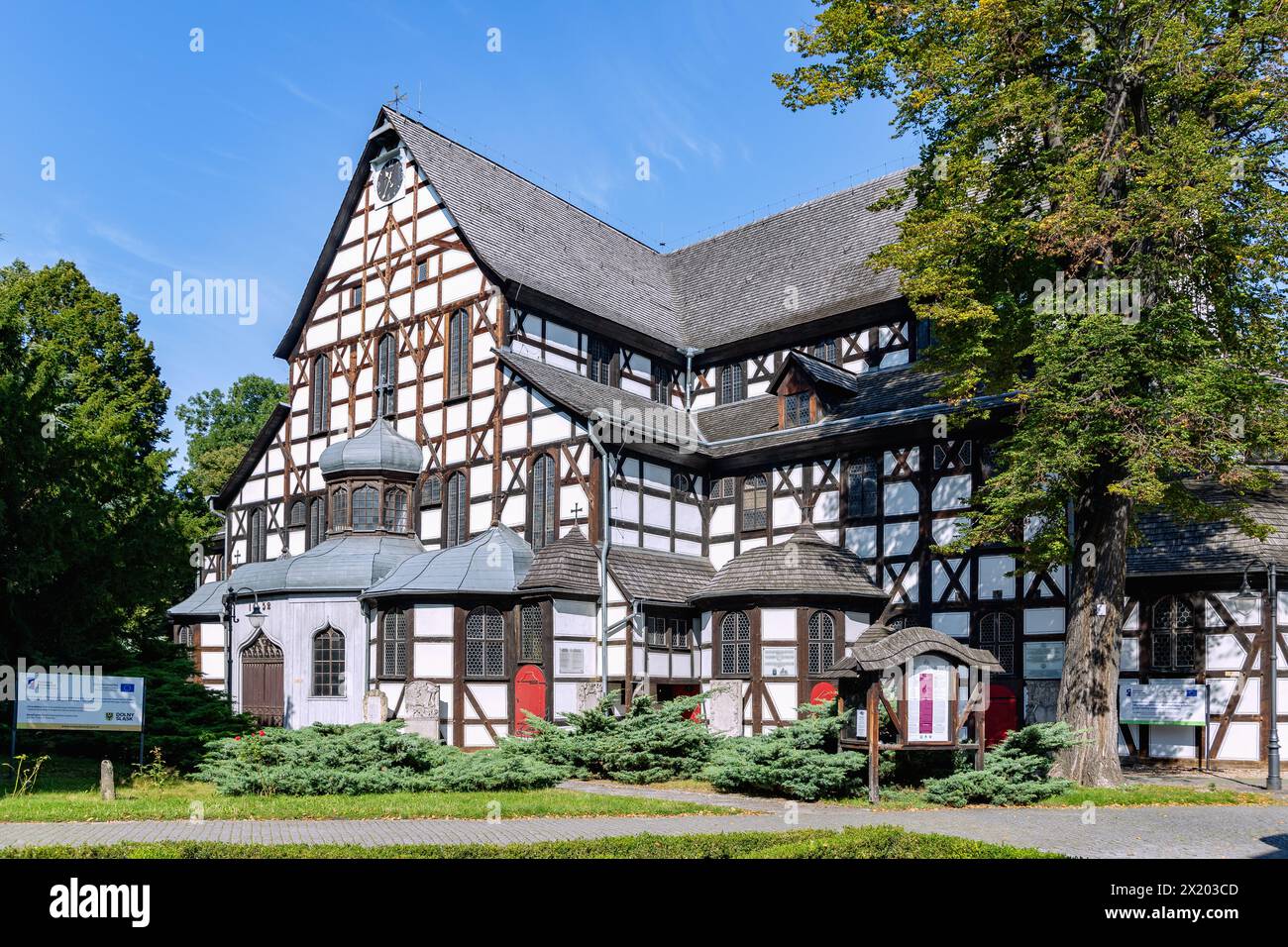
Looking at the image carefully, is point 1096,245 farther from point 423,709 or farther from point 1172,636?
point 423,709

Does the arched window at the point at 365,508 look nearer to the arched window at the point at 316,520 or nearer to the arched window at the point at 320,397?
the arched window at the point at 316,520

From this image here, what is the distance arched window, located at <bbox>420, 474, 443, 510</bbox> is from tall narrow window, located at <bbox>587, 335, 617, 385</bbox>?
4980 mm

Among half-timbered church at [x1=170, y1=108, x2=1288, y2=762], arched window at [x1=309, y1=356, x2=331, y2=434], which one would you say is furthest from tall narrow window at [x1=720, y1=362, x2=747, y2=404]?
arched window at [x1=309, y1=356, x2=331, y2=434]

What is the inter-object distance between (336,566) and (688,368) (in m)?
11.6

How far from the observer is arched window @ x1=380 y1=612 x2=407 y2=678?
1084 inches

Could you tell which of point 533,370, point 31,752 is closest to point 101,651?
point 31,752

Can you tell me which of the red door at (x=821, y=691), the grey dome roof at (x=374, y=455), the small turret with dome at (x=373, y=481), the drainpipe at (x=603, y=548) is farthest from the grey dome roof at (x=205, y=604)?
the red door at (x=821, y=691)

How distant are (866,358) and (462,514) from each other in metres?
11.1

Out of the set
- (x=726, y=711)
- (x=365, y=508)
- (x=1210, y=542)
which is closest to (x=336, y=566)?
(x=365, y=508)

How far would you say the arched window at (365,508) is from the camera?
102 feet

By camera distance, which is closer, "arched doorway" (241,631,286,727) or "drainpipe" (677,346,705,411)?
"arched doorway" (241,631,286,727)

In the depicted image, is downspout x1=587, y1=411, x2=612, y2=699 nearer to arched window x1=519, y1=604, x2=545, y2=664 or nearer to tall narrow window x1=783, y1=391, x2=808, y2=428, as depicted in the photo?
arched window x1=519, y1=604, x2=545, y2=664

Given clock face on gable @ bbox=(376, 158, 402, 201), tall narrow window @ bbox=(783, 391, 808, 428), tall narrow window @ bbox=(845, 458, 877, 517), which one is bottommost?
tall narrow window @ bbox=(845, 458, 877, 517)
